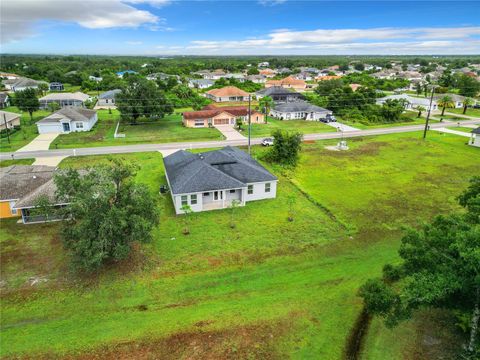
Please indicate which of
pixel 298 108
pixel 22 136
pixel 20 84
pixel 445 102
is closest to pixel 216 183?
pixel 22 136

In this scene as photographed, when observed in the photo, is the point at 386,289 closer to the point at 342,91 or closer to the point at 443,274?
the point at 443,274

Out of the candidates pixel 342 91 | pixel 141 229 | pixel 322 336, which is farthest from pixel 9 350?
pixel 342 91

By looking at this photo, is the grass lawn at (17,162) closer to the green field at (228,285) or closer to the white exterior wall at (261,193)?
the green field at (228,285)

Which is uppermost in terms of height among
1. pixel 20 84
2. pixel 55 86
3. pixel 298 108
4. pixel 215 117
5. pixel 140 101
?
pixel 140 101

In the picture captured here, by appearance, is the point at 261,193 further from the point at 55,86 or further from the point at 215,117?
the point at 55,86

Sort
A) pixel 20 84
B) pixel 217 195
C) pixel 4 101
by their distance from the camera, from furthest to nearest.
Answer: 1. pixel 20 84
2. pixel 4 101
3. pixel 217 195

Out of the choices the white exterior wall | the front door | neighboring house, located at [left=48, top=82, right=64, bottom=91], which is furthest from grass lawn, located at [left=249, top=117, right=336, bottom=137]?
neighboring house, located at [left=48, top=82, right=64, bottom=91]

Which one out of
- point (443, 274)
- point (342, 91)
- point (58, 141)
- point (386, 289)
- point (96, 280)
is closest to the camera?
point (443, 274)
